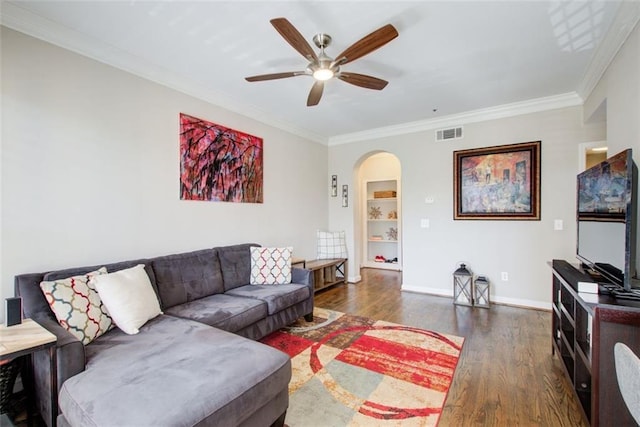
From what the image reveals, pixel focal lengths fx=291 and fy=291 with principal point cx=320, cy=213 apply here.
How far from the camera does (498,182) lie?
3992 millimetres

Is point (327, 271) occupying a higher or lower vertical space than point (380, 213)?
lower

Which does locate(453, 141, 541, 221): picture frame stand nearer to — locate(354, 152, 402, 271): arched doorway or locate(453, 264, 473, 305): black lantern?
locate(453, 264, 473, 305): black lantern

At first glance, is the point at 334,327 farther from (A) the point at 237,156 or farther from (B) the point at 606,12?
(B) the point at 606,12

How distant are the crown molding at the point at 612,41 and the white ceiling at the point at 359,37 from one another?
0.5 inches

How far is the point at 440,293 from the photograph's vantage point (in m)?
4.41

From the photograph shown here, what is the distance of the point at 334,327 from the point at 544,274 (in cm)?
283

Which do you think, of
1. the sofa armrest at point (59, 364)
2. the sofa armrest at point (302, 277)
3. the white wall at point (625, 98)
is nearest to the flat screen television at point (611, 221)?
the white wall at point (625, 98)

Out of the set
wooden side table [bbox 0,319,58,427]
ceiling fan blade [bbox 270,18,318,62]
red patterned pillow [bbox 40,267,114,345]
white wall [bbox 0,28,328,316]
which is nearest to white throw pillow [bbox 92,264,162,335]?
red patterned pillow [bbox 40,267,114,345]

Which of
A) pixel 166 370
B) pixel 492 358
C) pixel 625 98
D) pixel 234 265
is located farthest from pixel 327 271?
pixel 625 98

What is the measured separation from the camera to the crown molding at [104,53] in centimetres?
203

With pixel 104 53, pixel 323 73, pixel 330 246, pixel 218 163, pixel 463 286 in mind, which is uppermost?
pixel 104 53

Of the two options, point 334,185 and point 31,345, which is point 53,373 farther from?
point 334,185

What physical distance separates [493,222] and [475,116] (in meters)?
1.52

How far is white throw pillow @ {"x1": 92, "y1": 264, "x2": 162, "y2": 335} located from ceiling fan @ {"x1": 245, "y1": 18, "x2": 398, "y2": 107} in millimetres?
1839
